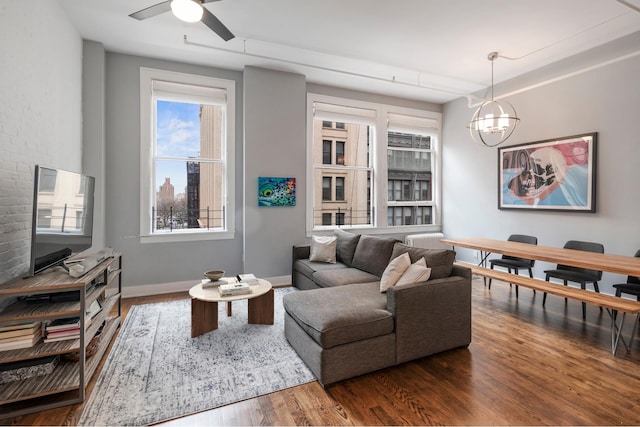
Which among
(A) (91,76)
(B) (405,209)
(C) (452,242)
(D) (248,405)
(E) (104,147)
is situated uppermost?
(A) (91,76)

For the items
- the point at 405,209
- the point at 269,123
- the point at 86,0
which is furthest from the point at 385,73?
the point at 86,0

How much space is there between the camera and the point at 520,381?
7.47ft

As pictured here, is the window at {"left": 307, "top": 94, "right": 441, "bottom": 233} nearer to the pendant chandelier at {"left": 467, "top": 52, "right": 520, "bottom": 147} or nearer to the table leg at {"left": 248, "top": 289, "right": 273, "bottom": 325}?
the pendant chandelier at {"left": 467, "top": 52, "right": 520, "bottom": 147}

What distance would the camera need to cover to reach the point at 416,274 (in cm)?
269

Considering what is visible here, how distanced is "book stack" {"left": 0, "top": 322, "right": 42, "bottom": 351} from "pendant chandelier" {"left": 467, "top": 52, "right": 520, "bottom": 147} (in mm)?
4629

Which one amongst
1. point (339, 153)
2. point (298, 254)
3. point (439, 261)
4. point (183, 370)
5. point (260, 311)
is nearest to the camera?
point (183, 370)

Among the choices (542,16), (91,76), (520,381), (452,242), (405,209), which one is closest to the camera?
(520,381)

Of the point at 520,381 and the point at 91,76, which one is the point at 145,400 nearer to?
the point at 520,381

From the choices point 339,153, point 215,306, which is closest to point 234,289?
point 215,306

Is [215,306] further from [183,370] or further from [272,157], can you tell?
[272,157]

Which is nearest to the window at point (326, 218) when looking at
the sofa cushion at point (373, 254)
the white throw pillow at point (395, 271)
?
the sofa cushion at point (373, 254)

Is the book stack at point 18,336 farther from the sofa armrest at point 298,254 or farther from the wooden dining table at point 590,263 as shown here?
the wooden dining table at point 590,263

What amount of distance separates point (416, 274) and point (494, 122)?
2.39 m

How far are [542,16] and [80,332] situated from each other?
16.4ft
